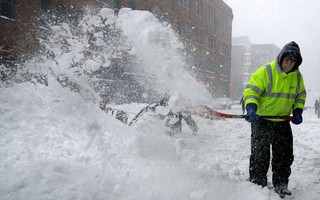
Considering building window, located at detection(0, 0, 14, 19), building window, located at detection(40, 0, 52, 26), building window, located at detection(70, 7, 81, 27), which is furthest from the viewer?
building window, located at detection(70, 7, 81, 27)

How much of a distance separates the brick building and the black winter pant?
12.0 metres

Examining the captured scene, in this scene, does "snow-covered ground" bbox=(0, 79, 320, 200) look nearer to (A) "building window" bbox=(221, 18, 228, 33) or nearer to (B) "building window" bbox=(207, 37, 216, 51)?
(B) "building window" bbox=(207, 37, 216, 51)

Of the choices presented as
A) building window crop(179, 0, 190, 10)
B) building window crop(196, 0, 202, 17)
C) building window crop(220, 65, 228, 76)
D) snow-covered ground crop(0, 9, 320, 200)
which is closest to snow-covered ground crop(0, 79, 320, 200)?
snow-covered ground crop(0, 9, 320, 200)

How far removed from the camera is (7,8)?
41.2 feet

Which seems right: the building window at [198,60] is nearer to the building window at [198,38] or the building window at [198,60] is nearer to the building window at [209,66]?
the building window at [209,66]

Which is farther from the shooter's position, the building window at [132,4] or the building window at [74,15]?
the building window at [132,4]

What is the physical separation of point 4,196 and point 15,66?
1194 cm

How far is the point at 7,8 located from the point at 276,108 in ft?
44.4

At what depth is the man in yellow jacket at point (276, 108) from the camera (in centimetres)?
282

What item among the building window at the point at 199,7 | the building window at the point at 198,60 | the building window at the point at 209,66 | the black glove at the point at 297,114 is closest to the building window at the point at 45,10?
the black glove at the point at 297,114

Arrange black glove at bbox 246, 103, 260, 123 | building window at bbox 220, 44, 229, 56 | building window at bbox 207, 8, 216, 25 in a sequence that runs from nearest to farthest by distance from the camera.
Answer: black glove at bbox 246, 103, 260, 123 < building window at bbox 207, 8, 216, 25 < building window at bbox 220, 44, 229, 56

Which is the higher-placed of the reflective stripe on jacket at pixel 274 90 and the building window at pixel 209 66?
the building window at pixel 209 66

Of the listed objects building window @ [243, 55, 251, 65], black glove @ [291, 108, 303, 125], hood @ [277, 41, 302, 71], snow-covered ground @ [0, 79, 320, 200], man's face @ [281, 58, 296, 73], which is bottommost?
snow-covered ground @ [0, 79, 320, 200]

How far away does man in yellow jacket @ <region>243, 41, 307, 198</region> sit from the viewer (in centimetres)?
282
